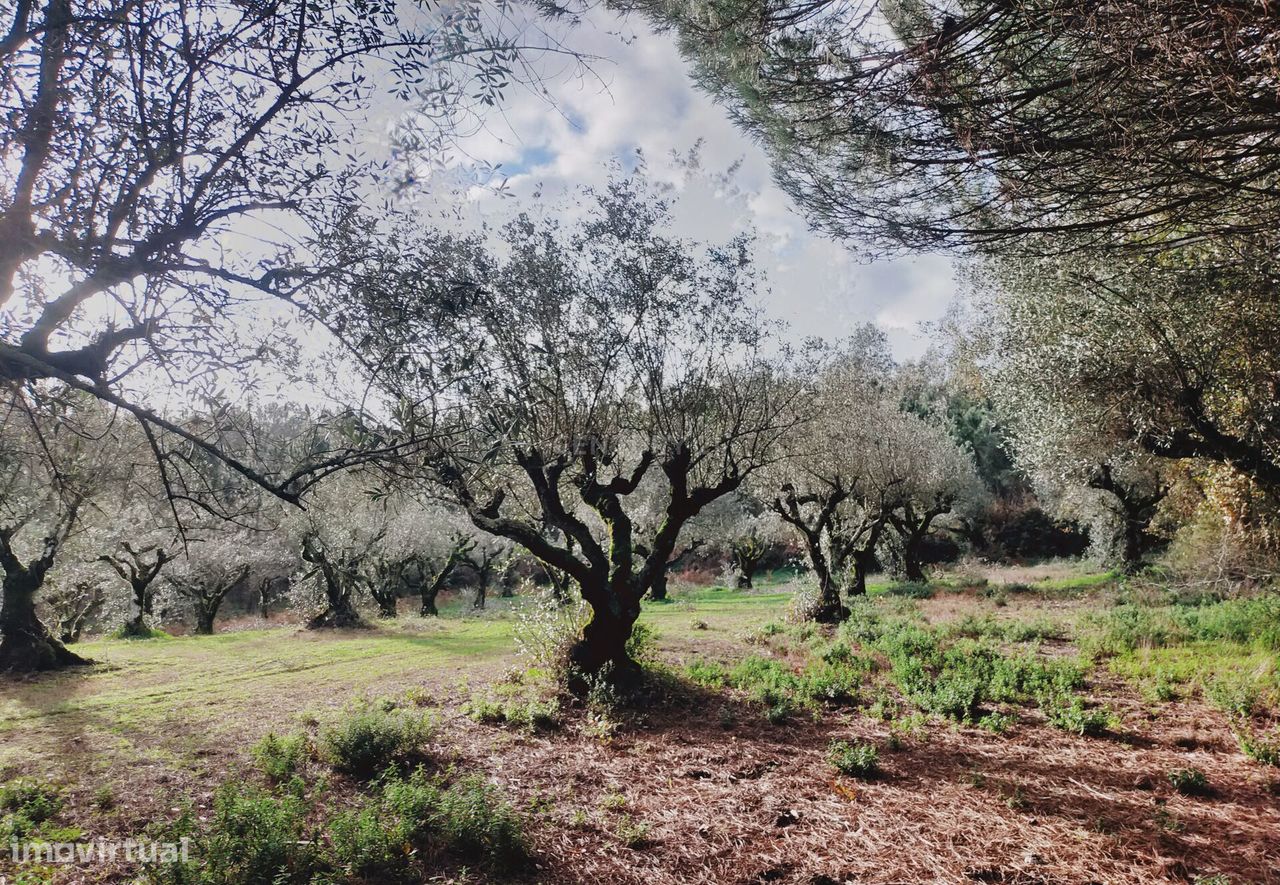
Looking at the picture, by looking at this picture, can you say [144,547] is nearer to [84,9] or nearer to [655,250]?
[655,250]

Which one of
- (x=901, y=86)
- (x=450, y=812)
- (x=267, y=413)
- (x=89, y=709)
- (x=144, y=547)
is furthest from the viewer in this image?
(x=144, y=547)

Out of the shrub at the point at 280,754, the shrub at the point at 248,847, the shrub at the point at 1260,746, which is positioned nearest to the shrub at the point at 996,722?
the shrub at the point at 1260,746

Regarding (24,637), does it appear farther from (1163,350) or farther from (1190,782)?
(1163,350)

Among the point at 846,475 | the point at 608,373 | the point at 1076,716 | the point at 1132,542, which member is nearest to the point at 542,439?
the point at 608,373

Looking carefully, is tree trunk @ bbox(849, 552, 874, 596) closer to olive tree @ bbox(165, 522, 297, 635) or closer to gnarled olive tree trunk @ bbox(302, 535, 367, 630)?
gnarled olive tree trunk @ bbox(302, 535, 367, 630)

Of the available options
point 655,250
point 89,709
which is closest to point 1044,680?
point 655,250

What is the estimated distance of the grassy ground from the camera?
5098mm

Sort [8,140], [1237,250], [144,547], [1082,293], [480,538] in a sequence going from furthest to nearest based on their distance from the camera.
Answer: [480,538], [144,547], [1082,293], [1237,250], [8,140]

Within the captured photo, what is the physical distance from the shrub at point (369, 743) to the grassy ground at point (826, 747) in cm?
49

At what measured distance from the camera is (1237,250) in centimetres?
906

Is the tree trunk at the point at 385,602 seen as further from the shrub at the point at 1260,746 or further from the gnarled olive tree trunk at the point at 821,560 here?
the shrub at the point at 1260,746

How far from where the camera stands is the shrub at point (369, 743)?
7.53m

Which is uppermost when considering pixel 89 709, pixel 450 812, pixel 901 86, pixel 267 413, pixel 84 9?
pixel 901 86

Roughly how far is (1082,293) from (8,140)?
1548 cm
